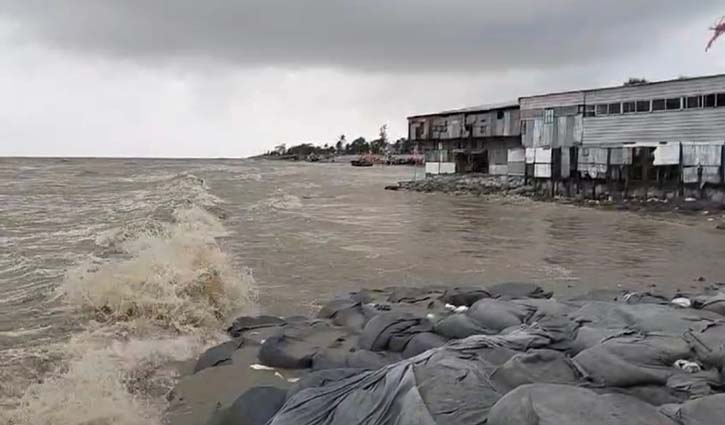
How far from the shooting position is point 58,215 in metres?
20.8

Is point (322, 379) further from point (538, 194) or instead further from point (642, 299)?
point (538, 194)

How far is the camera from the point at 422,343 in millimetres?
5383

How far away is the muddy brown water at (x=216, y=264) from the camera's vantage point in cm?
577

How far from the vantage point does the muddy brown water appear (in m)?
5.77

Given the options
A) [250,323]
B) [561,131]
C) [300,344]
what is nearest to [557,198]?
[561,131]

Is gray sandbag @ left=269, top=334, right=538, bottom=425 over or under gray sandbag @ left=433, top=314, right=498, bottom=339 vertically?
over

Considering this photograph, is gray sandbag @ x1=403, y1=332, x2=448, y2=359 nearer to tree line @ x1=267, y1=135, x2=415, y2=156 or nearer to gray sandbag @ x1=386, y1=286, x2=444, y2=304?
gray sandbag @ x1=386, y1=286, x2=444, y2=304

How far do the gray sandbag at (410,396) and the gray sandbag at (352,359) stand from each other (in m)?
0.95

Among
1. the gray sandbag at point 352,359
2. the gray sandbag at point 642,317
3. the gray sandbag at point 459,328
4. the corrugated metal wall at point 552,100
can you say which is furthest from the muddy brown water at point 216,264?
the corrugated metal wall at point 552,100

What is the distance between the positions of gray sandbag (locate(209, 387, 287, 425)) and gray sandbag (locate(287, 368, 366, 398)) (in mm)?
106

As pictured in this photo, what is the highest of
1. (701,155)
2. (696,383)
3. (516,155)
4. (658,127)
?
(658,127)

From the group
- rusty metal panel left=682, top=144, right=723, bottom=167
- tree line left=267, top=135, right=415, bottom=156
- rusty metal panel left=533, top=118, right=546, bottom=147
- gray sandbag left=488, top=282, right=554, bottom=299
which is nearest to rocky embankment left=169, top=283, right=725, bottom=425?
gray sandbag left=488, top=282, right=554, bottom=299

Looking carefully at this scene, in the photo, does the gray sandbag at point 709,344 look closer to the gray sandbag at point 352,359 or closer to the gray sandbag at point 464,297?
the gray sandbag at point 352,359

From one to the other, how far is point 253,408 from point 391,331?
1.87m
